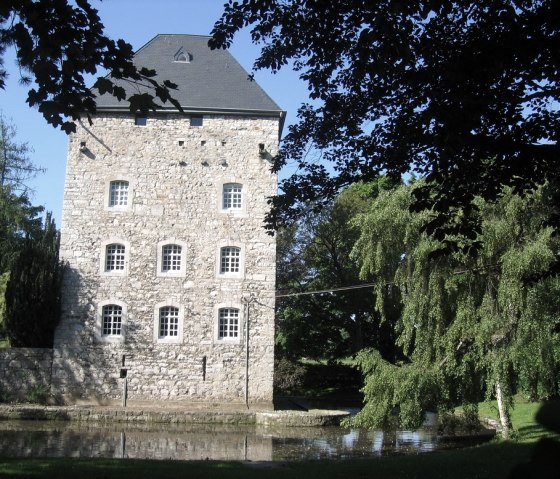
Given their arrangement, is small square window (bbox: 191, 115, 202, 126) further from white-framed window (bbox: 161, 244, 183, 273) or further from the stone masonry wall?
white-framed window (bbox: 161, 244, 183, 273)

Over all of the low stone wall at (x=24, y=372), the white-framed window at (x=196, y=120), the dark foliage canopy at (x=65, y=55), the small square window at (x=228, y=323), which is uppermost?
the white-framed window at (x=196, y=120)

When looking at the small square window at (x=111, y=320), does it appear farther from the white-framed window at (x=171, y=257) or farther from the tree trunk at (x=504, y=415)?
the tree trunk at (x=504, y=415)

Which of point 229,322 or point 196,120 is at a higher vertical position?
point 196,120

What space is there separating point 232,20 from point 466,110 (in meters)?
3.04

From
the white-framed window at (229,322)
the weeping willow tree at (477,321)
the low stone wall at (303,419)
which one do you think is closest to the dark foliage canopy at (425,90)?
the weeping willow tree at (477,321)

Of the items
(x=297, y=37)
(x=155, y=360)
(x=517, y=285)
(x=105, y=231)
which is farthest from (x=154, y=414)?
(x=297, y=37)

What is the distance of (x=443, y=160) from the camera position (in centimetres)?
608

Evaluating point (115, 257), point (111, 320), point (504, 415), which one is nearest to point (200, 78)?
point (115, 257)

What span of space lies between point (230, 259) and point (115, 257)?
4366mm

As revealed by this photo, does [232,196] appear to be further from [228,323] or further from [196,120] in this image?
[228,323]

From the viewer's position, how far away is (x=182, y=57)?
27312mm

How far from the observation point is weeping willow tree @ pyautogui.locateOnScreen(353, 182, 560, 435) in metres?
13.8

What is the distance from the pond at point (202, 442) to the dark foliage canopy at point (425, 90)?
7.69 metres

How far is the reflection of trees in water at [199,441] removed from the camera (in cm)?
1402
